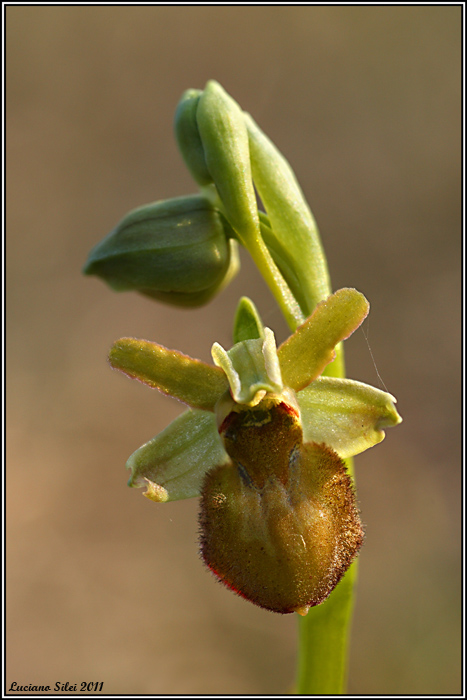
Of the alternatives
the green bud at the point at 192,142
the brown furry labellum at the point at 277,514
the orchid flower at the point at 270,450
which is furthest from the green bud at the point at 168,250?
the brown furry labellum at the point at 277,514

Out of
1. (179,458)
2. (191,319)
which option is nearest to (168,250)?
(179,458)

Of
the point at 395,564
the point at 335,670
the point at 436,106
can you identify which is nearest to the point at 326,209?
the point at 436,106

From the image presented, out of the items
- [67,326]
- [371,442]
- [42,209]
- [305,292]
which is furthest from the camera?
[42,209]

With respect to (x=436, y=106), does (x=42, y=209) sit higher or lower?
lower

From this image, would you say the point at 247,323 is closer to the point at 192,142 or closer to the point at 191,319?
the point at 192,142

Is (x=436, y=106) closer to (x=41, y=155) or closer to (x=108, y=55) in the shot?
(x=108, y=55)

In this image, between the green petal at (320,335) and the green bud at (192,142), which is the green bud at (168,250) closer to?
the green bud at (192,142)
